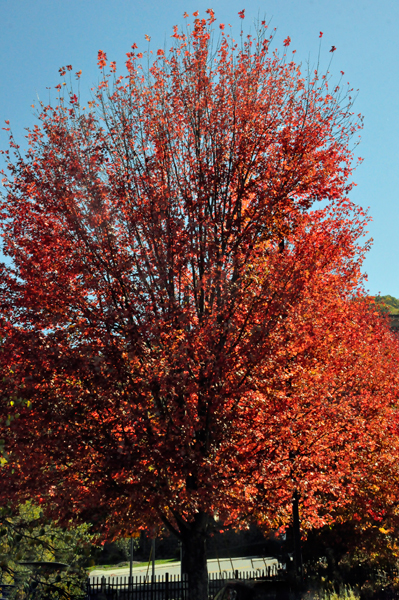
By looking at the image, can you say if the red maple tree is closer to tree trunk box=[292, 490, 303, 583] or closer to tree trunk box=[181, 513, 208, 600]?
tree trunk box=[181, 513, 208, 600]

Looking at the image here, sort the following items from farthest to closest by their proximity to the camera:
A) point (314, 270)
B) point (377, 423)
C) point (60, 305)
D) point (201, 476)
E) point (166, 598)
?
point (166, 598) → point (377, 423) → point (314, 270) → point (60, 305) → point (201, 476)

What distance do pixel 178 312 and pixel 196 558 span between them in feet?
16.1

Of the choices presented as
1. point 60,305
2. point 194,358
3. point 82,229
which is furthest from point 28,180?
point 194,358

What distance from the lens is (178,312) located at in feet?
27.0

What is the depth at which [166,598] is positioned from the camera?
16047 mm

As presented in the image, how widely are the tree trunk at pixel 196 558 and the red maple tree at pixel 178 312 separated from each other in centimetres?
3

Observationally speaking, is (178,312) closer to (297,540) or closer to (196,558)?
(196,558)

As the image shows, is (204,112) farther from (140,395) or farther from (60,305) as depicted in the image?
(140,395)

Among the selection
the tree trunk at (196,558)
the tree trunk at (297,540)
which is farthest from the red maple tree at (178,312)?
the tree trunk at (297,540)

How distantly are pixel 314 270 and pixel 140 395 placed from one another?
4570 millimetres

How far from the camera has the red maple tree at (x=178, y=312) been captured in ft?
26.4

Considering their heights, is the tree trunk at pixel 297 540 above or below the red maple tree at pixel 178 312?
below

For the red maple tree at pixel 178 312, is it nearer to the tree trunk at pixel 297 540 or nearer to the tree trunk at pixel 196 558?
the tree trunk at pixel 196 558

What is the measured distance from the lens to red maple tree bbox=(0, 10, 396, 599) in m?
8.04
